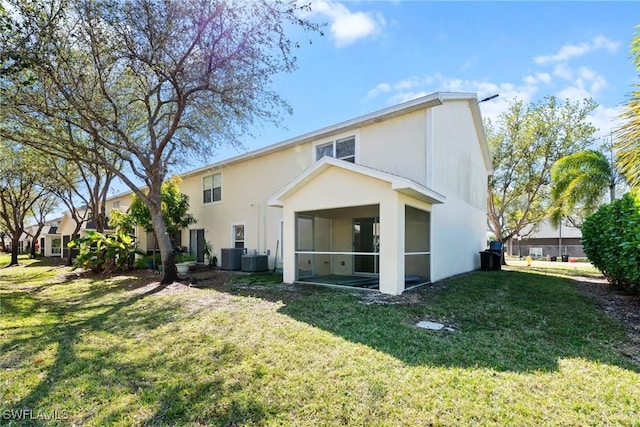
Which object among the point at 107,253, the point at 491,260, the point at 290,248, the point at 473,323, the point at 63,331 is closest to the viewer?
the point at 473,323

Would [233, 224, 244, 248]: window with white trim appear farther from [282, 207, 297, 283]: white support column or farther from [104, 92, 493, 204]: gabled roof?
[282, 207, 297, 283]: white support column

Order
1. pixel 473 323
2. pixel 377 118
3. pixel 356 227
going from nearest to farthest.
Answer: pixel 473 323 → pixel 377 118 → pixel 356 227

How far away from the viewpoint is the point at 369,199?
28.5ft

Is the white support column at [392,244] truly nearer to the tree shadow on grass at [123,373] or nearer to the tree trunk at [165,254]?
the tree shadow on grass at [123,373]

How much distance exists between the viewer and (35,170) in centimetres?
1822

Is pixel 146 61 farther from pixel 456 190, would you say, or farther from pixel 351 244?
pixel 456 190

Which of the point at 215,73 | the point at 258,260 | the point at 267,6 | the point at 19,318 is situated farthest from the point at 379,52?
the point at 19,318

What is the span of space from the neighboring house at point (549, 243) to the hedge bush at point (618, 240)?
88.8ft

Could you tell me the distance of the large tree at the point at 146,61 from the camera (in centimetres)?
836

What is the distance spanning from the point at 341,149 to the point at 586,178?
1014 cm

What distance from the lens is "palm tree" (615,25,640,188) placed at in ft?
14.6

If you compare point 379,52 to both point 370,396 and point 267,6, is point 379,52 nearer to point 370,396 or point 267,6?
point 267,6

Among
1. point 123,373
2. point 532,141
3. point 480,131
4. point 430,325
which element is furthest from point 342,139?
point 532,141

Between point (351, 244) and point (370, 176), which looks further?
point (351, 244)
